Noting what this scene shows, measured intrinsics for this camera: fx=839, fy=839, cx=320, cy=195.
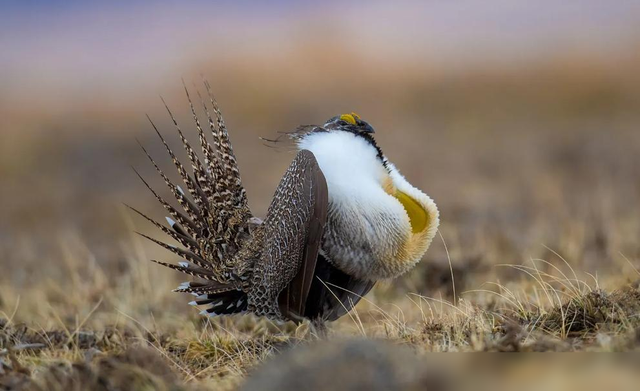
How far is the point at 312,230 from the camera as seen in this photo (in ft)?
14.3

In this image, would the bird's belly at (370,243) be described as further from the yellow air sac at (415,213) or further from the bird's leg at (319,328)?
the bird's leg at (319,328)

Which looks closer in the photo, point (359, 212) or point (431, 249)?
point (359, 212)

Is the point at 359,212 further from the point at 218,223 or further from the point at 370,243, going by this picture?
the point at 218,223

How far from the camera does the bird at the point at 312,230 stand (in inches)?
173

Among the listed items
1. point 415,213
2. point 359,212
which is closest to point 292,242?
point 359,212

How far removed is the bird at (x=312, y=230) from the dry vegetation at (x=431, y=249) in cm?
25

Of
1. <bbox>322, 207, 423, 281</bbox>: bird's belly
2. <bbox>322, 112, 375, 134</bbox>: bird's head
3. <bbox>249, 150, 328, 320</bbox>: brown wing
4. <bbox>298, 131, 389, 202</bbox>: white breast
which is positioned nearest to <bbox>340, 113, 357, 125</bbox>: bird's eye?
<bbox>322, 112, 375, 134</bbox>: bird's head

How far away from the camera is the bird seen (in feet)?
14.4

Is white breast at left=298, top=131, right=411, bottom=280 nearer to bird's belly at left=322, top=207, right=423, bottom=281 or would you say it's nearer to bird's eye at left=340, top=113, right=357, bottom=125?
bird's belly at left=322, top=207, right=423, bottom=281

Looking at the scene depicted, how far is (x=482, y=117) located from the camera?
18875mm

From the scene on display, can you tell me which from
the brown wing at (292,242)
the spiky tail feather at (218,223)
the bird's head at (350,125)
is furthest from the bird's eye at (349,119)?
the spiky tail feather at (218,223)

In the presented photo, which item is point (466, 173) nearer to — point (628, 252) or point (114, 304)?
point (628, 252)

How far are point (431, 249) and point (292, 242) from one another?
405 cm

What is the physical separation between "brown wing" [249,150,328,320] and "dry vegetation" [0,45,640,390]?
0.23 meters
